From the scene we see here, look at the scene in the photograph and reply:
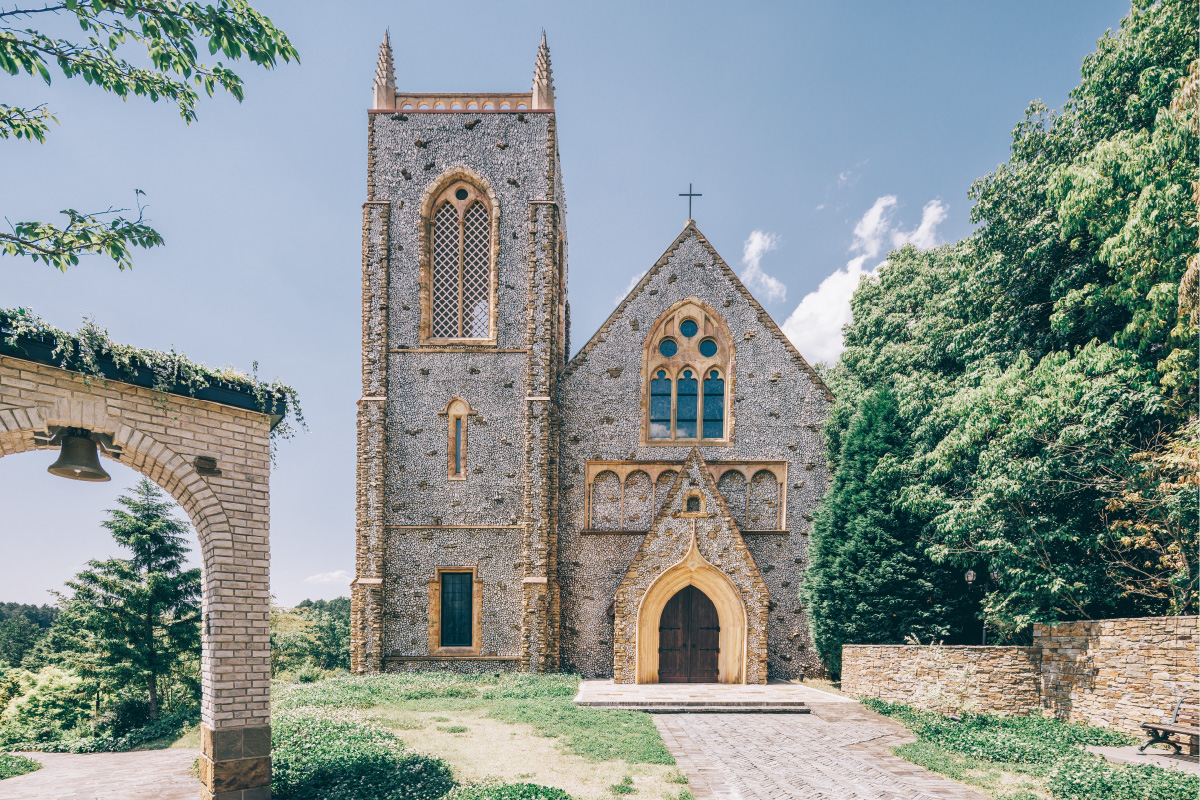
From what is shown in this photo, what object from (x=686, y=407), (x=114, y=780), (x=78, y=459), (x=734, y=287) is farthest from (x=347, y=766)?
(x=734, y=287)

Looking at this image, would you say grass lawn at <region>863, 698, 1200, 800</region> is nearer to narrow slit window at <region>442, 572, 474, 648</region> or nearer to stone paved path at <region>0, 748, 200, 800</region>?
stone paved path at <region>0, 748, 200, 800</region>

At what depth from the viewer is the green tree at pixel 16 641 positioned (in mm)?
31939

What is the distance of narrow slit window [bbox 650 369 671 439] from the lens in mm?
19516

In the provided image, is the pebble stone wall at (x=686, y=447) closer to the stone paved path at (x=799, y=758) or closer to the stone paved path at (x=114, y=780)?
the stone paved path at (x=799, y=758)

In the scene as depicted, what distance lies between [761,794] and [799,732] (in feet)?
13.4

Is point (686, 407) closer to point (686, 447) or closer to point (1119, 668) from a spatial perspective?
point (686, 447)

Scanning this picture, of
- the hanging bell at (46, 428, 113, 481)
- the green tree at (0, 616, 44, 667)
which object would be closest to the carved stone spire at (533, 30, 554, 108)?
the hanging bell at (46, 428, 113, 481)

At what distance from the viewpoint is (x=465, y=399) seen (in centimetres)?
1880

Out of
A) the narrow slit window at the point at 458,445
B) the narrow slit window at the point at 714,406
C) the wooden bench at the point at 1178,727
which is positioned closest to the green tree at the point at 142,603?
the narrow slit window at the point at 458,445

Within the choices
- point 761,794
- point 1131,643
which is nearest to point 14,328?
point 761,794

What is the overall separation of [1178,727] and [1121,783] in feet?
9.17

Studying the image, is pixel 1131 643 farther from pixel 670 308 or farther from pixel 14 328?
pixel 14 328

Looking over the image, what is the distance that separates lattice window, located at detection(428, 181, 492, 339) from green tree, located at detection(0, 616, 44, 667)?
27.4 metres

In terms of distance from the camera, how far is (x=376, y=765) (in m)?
8.84
